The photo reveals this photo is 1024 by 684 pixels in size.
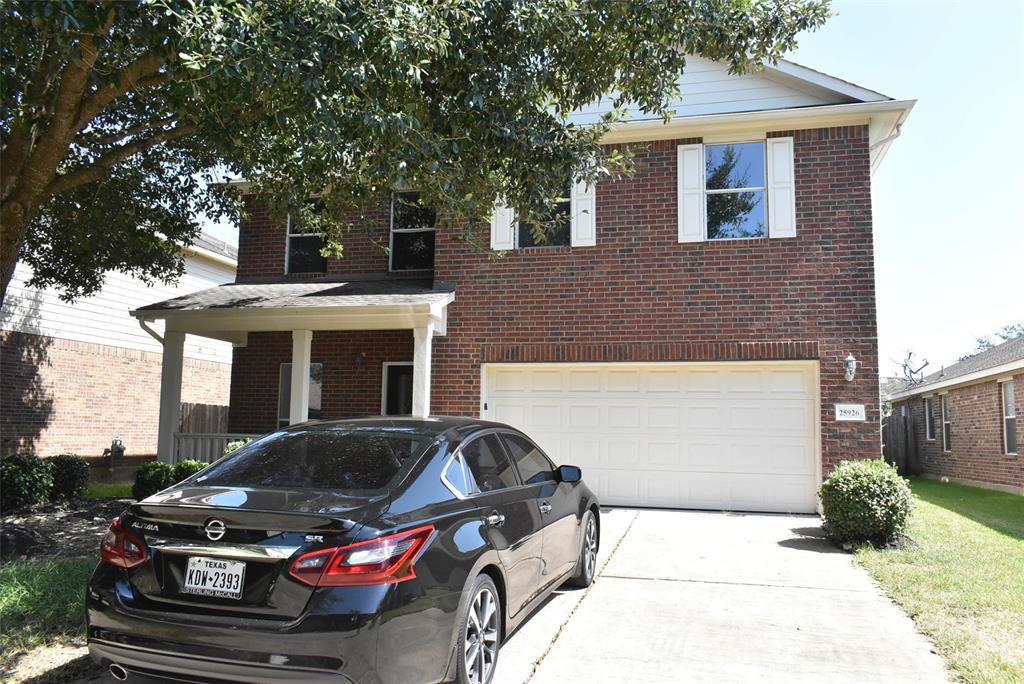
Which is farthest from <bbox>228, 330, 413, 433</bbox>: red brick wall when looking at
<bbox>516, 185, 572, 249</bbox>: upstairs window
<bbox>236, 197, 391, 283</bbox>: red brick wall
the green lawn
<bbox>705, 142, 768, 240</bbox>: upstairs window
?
the green lawn

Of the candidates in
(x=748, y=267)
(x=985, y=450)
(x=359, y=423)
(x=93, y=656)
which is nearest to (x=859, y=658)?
(x=359, y=423)

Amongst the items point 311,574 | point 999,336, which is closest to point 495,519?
point 311,574

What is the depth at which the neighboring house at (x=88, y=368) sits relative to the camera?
589 inches

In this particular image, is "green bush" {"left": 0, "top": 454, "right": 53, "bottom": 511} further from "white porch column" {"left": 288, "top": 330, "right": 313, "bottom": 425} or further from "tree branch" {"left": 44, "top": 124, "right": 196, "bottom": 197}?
"tree branch" {"left": 44, "top": 124, "right": 196, "bottom": 197}

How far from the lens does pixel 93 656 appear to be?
10.8 ft

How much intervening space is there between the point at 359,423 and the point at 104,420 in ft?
49.9

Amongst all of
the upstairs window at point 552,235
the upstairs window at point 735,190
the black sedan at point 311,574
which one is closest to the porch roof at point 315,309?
the upstairs window at point 552,235

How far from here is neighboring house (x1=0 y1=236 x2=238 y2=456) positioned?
1496cm

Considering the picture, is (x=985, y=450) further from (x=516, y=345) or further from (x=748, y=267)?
(x=516, y=345)

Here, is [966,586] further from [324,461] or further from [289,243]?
[289,243]

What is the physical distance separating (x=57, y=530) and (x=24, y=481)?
227 centimetres

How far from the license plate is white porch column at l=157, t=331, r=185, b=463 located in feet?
30.2

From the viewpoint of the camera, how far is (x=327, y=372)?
42.4ft

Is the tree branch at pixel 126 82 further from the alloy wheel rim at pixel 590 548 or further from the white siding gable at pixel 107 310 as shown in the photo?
the white siding gable at pixel 107 310
